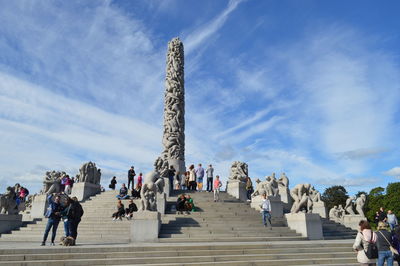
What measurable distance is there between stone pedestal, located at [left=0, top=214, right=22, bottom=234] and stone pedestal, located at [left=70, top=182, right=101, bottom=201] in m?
3.89

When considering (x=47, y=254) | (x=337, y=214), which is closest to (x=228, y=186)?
(x=337, y=214)

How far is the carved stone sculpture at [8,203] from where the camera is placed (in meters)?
12.7

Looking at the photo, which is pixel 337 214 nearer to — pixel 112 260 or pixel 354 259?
pixel 354 259

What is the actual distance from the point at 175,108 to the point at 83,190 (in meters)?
10.5

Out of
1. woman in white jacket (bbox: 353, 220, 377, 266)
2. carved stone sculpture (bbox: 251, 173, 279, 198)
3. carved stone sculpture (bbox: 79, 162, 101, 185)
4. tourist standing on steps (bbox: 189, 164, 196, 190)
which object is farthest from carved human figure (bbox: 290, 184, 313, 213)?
carved stone sculpture (bbox: 79, 162, 101, 185)

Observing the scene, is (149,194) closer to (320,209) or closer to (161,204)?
(161,204)

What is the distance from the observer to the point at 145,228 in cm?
997

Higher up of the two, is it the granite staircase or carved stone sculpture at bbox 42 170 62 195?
carved stone sculpture at bbox 42 170 62 195

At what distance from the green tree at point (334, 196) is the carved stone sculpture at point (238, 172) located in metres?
39.3

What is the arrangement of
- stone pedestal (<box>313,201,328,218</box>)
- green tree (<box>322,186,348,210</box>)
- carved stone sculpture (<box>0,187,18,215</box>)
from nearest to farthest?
carved stone sculpture (<box>0,187,18,215</box>)
stone pedestal (<box>313,201,328,218</box>)
green tree (<box>322,186,348,210</box>)

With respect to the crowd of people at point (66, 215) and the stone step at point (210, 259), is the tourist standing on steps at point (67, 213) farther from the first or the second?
the stone step at point (210, 259)

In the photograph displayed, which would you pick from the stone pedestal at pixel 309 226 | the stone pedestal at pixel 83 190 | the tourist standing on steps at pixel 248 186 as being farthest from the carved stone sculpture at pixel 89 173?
the stone pedestal at pixel 309 226

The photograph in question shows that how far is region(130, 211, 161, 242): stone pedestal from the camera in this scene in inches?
389

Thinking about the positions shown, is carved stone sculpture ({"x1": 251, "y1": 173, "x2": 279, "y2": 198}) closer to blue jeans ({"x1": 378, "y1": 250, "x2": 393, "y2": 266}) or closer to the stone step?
the stone step
